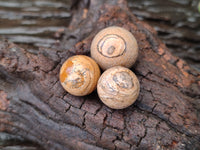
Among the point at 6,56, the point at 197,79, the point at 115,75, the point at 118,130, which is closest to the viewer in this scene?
the point at 115,75

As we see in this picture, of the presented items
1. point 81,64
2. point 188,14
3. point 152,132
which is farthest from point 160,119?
point 188,14

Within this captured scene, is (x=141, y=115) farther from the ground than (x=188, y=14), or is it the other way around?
(x=188, y=14)

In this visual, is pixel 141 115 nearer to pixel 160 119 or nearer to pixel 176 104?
pixel 160 119

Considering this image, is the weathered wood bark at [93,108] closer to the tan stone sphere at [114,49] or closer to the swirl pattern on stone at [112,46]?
the tan stone sphere at [114,49]

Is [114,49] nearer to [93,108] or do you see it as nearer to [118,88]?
[118,88]

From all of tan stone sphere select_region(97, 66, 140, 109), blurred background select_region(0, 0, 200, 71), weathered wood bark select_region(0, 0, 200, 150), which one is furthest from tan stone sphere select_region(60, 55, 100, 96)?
blurred background select_region(0, 0, 200, 71)

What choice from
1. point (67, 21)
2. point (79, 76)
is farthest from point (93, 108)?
point (67, 21)

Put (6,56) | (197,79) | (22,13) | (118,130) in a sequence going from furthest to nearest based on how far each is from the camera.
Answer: (22,13) < (197,79) < (6,56) < (118,130)

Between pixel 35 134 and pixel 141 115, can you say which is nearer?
pixel 141 115
